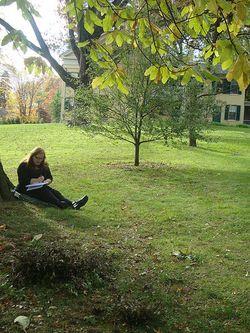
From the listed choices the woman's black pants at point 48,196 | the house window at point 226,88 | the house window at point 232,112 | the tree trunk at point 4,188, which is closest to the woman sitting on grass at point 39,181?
the woman's black pants at point 48,196

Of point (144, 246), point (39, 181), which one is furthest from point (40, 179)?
point (144, 246)

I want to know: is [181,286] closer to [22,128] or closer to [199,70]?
[199,70]

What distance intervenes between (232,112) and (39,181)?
42436mm

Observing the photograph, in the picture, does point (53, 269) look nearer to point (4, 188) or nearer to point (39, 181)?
point (4, 188)

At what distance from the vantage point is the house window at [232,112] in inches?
1891

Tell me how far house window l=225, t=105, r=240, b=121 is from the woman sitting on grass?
1627 inches

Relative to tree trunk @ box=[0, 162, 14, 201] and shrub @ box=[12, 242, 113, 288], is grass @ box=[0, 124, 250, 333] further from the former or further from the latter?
tree trunk @ box=[0, 162, 14, 201]

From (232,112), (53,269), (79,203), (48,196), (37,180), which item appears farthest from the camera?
(232,112)

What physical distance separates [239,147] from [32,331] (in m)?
19.2

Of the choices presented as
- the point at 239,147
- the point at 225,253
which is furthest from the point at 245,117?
the point at 225,253

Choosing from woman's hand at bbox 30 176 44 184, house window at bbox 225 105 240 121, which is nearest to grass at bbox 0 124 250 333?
woman's hand at bbox 30 176 44 184

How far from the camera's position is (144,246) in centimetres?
629

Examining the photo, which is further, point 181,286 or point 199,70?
point 181,286

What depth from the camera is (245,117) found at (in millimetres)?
51281
